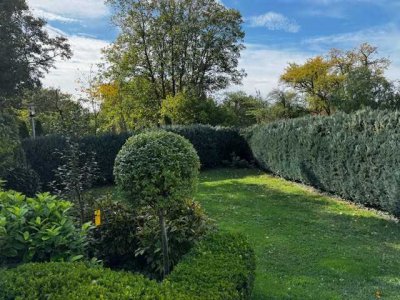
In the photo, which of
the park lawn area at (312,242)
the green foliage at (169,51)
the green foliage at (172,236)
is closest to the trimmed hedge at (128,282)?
the green foliage at (172,236)

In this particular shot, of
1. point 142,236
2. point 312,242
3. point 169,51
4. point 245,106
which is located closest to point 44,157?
point 142,236

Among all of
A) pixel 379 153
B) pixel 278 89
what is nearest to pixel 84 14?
pixel 379 153

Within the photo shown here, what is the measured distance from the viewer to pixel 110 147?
13.5m

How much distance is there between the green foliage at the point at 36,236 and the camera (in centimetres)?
320

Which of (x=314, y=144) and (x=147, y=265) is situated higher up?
(x=314, y=144)

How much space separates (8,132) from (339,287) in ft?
26.4

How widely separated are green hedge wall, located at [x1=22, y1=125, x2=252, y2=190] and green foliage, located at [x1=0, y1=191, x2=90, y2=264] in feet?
27.1

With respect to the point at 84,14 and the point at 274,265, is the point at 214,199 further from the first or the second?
the point at 84,14

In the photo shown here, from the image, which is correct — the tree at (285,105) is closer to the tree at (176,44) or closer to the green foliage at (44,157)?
the tree at (176,44)

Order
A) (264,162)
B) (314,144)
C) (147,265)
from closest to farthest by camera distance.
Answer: (147,265) → (314,144) → (264,162)

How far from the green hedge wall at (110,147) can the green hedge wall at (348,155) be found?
4.10 m

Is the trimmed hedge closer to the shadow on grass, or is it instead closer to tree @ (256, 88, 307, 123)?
the shadow on grass

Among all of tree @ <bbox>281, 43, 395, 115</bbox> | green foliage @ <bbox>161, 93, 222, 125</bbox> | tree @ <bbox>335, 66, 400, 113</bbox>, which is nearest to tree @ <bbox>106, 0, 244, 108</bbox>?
green foliage @ <bbox>161, 93, 222, 125</bbox>

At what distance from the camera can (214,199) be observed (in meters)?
9.43
